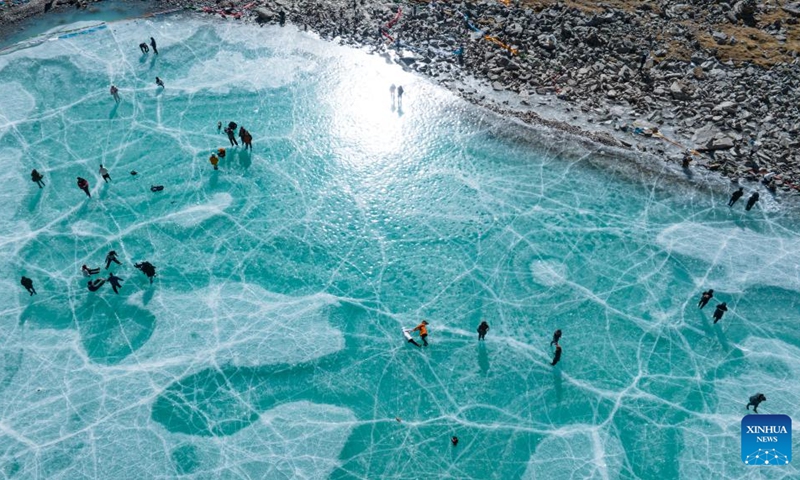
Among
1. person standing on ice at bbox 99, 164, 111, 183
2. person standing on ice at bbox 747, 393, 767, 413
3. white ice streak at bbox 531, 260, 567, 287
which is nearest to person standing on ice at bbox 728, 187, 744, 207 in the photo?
white ice streak at bbox 531, 260, 567, 287

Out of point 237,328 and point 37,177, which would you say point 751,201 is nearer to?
point 237,328

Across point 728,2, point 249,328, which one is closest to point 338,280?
point 249,328

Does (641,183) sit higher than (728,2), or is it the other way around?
(728,2)

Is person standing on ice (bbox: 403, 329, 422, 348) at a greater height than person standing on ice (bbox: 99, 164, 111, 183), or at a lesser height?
lesser

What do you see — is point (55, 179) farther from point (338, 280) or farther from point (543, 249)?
point (543, 249)

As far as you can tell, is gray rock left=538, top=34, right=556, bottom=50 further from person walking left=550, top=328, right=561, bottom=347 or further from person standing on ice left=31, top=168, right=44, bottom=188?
person standing on ice left=31, top=168, right=44, bottom=188
